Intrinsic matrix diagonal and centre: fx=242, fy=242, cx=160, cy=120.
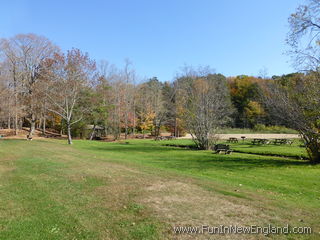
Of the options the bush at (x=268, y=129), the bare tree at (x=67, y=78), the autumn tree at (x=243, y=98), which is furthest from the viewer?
the autumn tree at (x=243, y=98)

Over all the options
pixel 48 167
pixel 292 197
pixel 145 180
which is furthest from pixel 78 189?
pixel 292 197

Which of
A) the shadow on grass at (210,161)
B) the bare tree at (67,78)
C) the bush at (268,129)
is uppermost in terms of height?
the bare tree at (67,78)

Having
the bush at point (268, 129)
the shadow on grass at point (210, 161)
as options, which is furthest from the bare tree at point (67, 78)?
the bush at point (268, 129)

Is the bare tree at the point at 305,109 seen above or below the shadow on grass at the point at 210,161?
above

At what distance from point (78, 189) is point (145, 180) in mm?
2104

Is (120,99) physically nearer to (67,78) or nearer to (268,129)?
(67,78)

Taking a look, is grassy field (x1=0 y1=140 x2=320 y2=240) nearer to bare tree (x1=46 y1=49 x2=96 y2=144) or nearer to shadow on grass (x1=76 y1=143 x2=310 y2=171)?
shadow on grass (x1=76 y1=143 x2=310 y2=171)

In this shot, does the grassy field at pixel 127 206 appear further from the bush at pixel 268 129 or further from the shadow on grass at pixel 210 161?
the bush at pixel 268 129

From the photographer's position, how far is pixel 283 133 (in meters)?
54.0

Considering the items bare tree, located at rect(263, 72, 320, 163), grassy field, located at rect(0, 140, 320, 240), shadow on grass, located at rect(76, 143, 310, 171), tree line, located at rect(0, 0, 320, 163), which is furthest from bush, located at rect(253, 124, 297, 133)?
grassy field, located at rect(0, 140, 320, 240)

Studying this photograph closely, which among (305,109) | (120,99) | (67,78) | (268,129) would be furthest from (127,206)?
(268,129)

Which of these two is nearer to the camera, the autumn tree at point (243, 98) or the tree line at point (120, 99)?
the tree line at point (120, 99)

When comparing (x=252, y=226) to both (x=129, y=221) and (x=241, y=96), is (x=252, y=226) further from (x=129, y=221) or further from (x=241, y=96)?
(x=241, y=96)

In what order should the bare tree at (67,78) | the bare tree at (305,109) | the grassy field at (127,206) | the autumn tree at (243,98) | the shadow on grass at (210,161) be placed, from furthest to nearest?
the autumn tree at (243,98)
the bare tree at (67,78)
the bare tree at (305,109)
the shadow on grass at (210,161)
the grassy field at (127,206)
